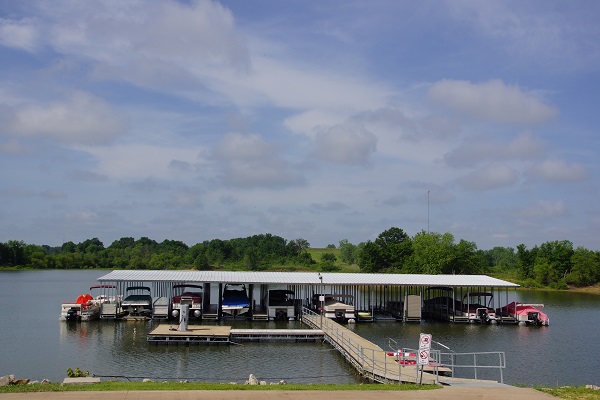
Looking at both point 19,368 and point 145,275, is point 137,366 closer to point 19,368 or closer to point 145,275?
point 19,368

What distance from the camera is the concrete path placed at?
17.7m

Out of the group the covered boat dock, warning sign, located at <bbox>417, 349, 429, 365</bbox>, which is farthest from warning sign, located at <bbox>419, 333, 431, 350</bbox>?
the covered boat dock

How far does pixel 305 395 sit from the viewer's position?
19.1 metres

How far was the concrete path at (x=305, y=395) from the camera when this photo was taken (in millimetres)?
17672

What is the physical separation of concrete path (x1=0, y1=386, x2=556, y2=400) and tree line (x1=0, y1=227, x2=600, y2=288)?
270 ft

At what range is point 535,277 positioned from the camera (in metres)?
107

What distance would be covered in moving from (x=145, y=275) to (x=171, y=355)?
18.3 meters

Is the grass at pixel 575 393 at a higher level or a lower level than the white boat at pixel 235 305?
lower

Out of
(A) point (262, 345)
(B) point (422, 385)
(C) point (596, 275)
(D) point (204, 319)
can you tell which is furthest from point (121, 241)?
(B) point (422, 385)

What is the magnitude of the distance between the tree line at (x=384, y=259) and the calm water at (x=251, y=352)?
178 ft

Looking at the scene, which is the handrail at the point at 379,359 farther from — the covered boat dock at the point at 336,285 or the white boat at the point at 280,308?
the covered boat dock at the point at 336,285

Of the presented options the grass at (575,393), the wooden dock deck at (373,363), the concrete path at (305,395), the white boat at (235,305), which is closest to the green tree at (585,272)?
the white boat at (235,305)

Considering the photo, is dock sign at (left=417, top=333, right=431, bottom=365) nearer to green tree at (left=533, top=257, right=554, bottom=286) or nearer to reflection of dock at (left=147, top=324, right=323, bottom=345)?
reflection of dock at (left=147, top=324, right=323, bottom=345)

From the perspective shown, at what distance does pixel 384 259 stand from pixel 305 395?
318ft
